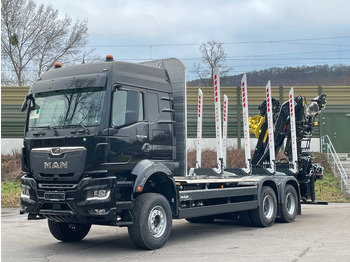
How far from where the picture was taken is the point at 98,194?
8742mm

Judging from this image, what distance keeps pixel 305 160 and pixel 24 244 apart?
26.4ft

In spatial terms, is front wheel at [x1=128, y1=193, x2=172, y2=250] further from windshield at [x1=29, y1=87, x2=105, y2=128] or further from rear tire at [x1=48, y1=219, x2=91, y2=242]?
rear tire at [x1=48, y1=219, x2=91, y2=242]

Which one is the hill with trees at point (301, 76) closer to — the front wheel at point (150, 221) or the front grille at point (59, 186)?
the front wheel at point (150, 221)

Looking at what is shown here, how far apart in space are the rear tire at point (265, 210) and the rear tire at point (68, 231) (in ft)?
13.5

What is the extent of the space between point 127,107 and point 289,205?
6.46m

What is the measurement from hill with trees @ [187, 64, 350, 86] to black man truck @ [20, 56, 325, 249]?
72.8 ft

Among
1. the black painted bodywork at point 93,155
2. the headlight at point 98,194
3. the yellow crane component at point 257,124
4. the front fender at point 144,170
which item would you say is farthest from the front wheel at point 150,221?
the yellow crane component at point 257,124

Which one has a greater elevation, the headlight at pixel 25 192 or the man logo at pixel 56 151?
the man logo at pixel 56 151

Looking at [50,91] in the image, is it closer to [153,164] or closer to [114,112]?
[114,112]

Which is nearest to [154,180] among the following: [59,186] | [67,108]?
[59,186]

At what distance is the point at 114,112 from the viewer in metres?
9.09

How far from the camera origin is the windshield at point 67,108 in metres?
9.05

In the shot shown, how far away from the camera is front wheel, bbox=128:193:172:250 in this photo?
9.13 m

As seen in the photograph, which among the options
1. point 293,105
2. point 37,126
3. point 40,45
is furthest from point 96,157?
point 40,45
